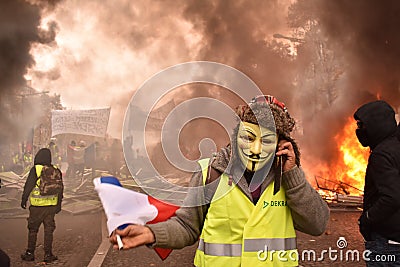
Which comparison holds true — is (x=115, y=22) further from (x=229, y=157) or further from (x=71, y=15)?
(x=229, y=157)

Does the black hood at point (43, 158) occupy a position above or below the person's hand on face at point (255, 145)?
above

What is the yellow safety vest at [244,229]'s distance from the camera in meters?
2.07

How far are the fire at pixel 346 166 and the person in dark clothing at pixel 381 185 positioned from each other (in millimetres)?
9513

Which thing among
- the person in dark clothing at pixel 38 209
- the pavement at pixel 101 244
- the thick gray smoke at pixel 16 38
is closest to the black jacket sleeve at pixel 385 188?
the pavement at pixel 101 244

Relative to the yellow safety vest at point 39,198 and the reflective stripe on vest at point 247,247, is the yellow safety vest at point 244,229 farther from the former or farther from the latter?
the yellow safety vest at point 39,198

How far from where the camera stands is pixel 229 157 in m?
2.19

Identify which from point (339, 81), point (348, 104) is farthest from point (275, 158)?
point (339, 81)

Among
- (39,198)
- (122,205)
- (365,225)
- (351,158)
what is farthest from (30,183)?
(351,158)

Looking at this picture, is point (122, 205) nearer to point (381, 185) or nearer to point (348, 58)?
point (381, 185)

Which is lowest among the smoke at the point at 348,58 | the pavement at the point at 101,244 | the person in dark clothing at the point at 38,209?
the pavement at the point at 101,244

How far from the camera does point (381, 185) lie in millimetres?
3057

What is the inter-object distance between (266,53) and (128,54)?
24.2ft

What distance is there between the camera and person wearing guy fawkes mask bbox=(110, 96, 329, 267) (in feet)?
6.85

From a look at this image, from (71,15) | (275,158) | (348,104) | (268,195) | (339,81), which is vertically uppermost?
(71,15)
